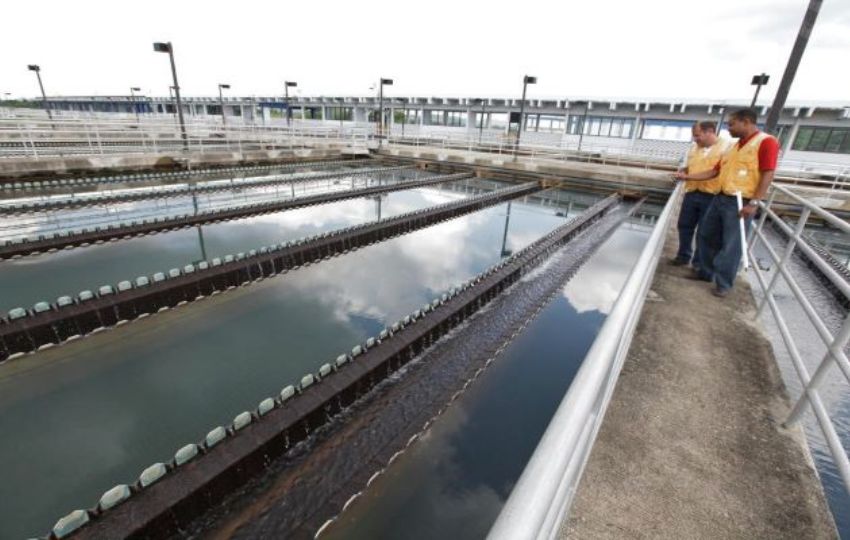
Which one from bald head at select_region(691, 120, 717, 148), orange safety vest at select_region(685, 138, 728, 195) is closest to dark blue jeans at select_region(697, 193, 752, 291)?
orange safety vest at select_region(685, 138, 728, 195)

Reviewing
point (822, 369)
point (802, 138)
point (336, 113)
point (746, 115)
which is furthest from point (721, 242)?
point (336, 113)

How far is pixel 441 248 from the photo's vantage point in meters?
8.25

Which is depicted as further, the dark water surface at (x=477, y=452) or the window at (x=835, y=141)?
the window at (x=835, y=141)

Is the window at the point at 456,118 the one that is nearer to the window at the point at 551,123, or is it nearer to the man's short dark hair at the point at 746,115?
the window at the point at 551,123

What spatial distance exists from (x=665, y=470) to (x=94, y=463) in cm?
389

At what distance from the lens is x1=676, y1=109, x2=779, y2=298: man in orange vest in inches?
153

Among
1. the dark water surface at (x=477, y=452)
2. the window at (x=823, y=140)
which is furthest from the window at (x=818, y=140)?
the dark water surface at (x=477, y=452)

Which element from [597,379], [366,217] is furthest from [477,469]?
[366,217]

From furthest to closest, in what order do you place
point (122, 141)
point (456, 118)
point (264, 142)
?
point (456, 118), point (264, 142), point (122, 141)

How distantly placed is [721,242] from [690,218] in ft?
2.74

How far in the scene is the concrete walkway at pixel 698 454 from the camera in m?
1.72

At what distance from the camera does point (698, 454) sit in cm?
209

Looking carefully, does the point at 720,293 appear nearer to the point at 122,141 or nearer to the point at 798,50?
the point at 798,50

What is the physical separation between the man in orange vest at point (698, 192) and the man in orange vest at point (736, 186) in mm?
516
